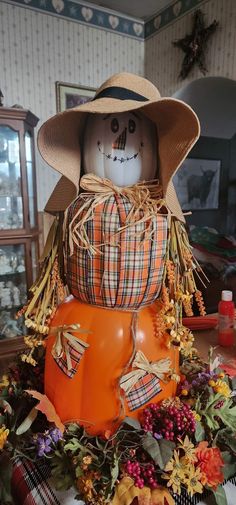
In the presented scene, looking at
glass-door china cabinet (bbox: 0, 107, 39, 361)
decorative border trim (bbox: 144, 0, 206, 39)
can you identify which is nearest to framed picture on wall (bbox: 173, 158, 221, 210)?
decorative border trim (bbox: 144, 0, 206, 39)

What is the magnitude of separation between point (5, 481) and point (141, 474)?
219mm

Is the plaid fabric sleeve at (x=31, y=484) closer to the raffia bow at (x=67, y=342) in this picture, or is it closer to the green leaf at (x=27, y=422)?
the green leaf at (x=27, y=422)

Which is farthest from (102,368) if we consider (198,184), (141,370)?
(198,184)

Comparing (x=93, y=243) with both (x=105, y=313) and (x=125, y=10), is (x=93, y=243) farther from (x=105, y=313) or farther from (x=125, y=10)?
(x=125, y=10)

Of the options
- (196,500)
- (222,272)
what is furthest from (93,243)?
(222,272)

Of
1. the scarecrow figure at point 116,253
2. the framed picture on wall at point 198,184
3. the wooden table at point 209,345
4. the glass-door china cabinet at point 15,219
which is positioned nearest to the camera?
the scarecrow figure at point 116,253

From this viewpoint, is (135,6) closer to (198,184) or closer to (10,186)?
(10,186)

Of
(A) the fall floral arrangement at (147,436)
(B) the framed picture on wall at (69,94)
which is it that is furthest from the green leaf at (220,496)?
(B) the framed picture on wall at (69,94)

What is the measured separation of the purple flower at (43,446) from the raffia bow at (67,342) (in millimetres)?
113

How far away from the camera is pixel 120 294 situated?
0.59 meters

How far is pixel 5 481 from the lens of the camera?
0.55 metres

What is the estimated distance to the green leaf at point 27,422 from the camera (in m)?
0.58

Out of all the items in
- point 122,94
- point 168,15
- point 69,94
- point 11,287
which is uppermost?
point 168,15

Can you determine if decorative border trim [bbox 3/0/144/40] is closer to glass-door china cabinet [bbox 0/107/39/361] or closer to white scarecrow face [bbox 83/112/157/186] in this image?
glass-door china cabinet [bbox 0/107/39/361]
